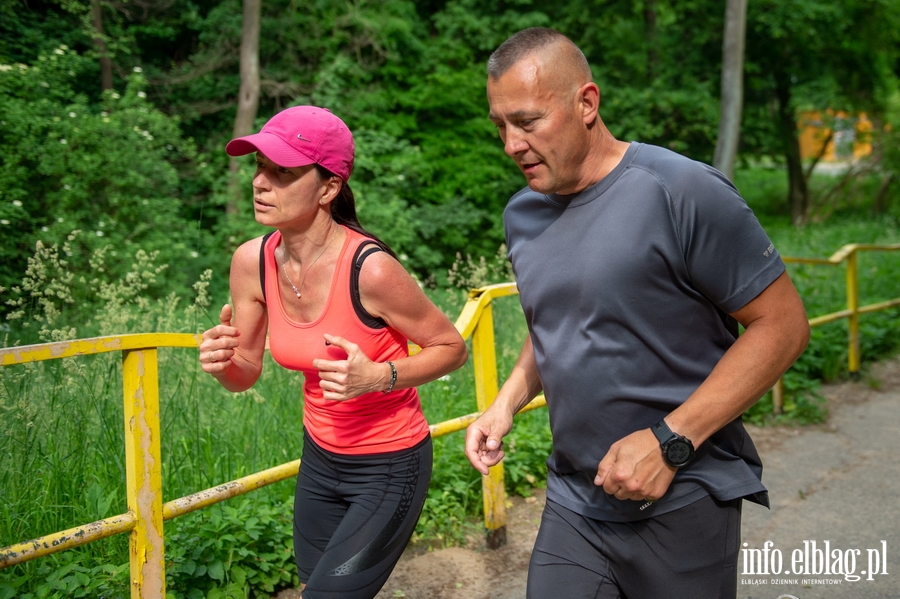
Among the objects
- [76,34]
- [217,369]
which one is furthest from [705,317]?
[76,34]

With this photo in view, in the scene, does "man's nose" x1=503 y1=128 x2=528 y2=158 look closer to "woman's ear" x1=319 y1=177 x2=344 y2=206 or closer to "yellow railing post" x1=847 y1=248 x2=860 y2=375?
"woman's ear" x1=319 y1=177 x2=344 y2=206

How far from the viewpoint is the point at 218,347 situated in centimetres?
254

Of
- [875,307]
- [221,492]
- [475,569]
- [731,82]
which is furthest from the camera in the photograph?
[731,82]

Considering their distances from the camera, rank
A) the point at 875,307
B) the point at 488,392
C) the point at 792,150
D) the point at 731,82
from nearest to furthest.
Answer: the point at 488,392 → the point at 875,307 → the point at 731,82 → the point at 792,150

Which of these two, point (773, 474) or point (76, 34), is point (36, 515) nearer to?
point (773, 474)

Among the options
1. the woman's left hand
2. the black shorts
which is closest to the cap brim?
the woman's left hand

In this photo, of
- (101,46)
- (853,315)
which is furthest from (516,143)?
Answer: (101,46)

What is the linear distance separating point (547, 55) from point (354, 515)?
142 centimetres

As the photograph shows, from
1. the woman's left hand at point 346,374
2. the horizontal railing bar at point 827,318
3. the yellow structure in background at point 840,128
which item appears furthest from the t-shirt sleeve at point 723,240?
the yellow structure in background at point 840,128

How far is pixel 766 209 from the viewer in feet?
101

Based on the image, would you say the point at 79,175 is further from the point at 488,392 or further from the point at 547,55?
the point at 547,55

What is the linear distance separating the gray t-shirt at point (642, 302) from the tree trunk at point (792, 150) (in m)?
22.5

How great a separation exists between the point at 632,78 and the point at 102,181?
15.3 metres

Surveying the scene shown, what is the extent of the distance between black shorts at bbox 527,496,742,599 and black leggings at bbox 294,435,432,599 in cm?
56
